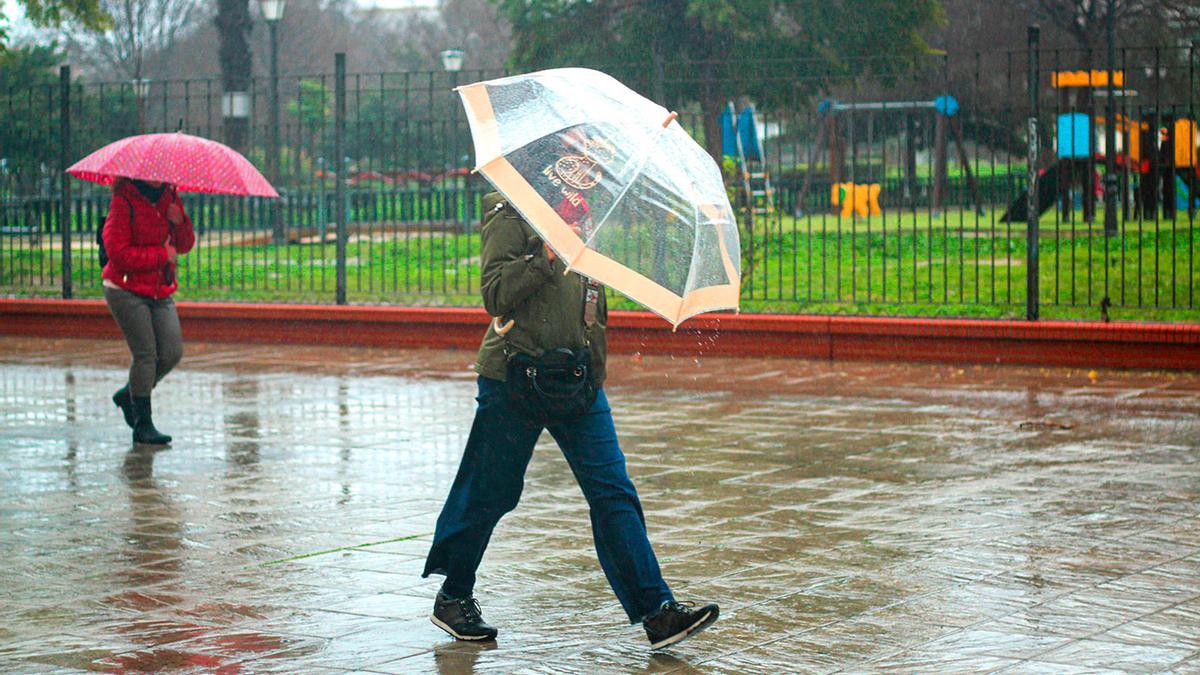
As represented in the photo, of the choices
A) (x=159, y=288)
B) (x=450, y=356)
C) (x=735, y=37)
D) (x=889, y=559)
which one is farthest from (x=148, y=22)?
(x=889, y=559)

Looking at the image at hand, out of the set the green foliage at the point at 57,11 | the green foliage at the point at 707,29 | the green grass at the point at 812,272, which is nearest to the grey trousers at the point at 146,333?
the green grass at the point at 812,272

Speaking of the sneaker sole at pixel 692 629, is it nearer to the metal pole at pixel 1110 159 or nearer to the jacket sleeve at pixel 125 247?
the jacket sleeve at pixel 125 247

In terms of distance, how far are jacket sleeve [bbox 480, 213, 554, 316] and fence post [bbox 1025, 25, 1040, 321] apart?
8362 millimetres

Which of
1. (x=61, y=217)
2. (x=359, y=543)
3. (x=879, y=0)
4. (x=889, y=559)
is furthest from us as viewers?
(x=879, y=0)

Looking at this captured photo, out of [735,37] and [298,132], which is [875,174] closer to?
[298,132]

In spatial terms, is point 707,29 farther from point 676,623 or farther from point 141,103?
point 676,623

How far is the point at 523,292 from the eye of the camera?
5004 mm

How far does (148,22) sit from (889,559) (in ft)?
164

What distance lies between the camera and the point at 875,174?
15.1 m

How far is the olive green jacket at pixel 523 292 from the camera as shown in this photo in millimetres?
5004

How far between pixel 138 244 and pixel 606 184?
5208 millimetres

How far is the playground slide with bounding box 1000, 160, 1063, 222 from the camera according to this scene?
13367mm

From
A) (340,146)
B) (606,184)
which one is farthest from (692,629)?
(340,146)

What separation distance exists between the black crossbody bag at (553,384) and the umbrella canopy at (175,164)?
455 cm
